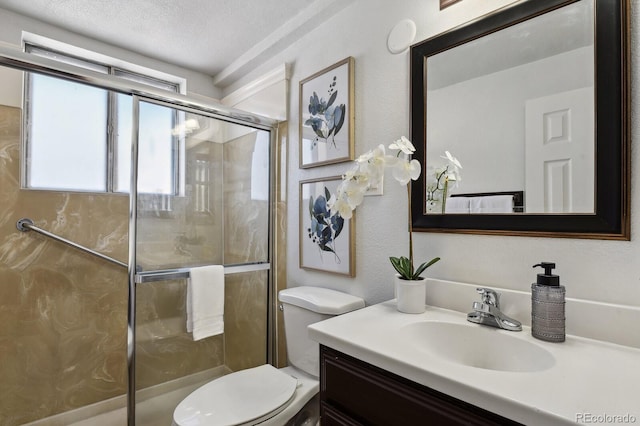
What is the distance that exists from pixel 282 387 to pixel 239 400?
0.17 m

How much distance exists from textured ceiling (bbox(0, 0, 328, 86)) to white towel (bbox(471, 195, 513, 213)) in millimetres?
1188

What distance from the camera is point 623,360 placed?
28.8 inches

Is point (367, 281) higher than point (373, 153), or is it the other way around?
point (373, 153)

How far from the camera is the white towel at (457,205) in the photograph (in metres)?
1.14

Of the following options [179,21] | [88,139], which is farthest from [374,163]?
[88,139]

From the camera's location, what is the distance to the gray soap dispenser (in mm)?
833

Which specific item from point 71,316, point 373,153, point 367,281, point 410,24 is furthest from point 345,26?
point 71,316

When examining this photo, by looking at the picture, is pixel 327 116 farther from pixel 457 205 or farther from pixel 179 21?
pixel 179 21

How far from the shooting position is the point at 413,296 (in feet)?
3.56

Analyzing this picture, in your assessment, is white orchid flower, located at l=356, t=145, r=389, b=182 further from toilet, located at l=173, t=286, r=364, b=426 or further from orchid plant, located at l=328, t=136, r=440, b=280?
toilet, located at l=173, t=286, r=364, b=426

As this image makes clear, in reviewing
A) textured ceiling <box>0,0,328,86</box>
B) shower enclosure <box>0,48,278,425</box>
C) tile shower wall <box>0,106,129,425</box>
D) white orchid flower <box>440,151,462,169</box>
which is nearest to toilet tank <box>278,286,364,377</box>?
shower enclosure <box>0,48,278,425</box>

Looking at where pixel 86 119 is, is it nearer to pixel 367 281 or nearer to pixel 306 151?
pixel 306 151

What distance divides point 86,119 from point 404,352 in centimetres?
215

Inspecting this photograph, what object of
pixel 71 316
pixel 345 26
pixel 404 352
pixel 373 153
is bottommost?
pixel 71 316
